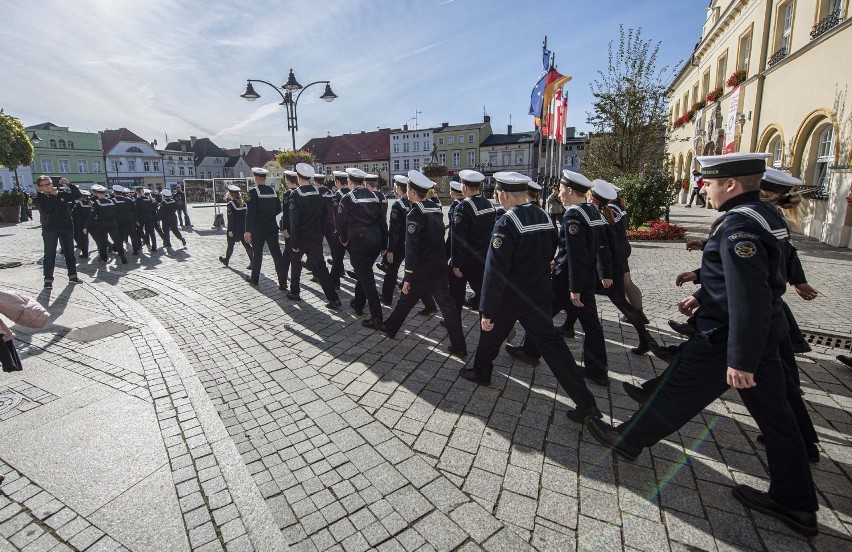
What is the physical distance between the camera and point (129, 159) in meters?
65.1

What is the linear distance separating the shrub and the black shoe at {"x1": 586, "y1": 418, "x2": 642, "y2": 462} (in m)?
12.5

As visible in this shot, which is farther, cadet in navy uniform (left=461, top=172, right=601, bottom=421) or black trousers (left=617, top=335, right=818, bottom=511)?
cadet in navy uniform (left=461, top=172, right=601, bottom=421)

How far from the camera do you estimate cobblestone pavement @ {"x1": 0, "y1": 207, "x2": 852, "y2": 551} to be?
7.70 feet

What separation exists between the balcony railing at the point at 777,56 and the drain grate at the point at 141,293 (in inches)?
832

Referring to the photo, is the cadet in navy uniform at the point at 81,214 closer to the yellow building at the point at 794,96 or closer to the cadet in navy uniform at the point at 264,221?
the cadet in navy uniform at the point at 264,221

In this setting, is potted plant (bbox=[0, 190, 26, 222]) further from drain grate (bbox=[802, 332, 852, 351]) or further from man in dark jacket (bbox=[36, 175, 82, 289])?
drain grate (bbox=[802, 332, 852, 351])

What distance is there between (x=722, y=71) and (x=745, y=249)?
86.7 feet

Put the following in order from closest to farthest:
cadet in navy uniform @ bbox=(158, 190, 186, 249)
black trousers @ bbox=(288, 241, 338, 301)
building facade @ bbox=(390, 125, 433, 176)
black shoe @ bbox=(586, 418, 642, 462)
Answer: black shoe @ bbox=(586, 418, 642, 462)
black trousers @ bbox=(288, 241, 338, 301)
cadet in navy uniform @ bbox=(158, 190, 186, 249)
building facade @ bbox=(390, 125, 433, 176)

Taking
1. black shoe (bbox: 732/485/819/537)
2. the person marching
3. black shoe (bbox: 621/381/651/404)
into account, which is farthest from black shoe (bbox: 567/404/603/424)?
the person marching

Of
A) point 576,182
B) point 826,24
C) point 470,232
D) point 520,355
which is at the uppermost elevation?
point 826,24

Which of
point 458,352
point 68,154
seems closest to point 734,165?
point 458,352

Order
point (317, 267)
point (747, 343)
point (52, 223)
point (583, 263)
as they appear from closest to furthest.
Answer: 1. point (747, 343)
2. point (583, 263)
3. point (317, 267)
4. point (52, 223)

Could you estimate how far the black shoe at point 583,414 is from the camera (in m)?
3.30

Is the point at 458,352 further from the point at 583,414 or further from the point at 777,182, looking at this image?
the point at 777,182
